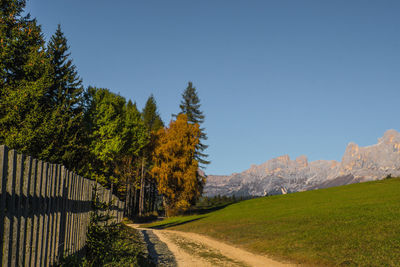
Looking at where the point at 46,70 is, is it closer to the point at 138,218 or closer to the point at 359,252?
the point at 359,252

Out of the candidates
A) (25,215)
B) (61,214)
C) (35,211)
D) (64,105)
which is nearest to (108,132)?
(64,105)

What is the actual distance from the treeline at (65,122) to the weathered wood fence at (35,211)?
14820 millimetres

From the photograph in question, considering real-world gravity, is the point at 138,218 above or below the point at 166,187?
below

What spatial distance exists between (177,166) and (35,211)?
42116mm

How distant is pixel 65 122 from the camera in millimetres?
32188

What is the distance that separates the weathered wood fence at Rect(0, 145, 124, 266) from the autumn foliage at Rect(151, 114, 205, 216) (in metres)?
38.1

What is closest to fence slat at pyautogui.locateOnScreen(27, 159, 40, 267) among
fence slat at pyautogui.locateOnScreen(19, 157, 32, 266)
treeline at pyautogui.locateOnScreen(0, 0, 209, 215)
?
fence slat at pyautogui.locateOnScreen(19, 157, 32, 266)

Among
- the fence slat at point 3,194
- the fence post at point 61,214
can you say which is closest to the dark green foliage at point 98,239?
the fence post at point 61,214

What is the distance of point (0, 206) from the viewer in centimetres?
394

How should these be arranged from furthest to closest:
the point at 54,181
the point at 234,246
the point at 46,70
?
the point at 46,70 → the point at 234,246 → the point at 54,181

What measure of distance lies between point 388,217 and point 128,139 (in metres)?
37.7

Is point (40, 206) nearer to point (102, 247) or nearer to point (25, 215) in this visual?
point (25, 215)

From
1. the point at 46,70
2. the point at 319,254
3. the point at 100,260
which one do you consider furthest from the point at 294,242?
the point at 46,70

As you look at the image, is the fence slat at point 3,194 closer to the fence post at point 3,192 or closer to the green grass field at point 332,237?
the fence post at point 3,192
